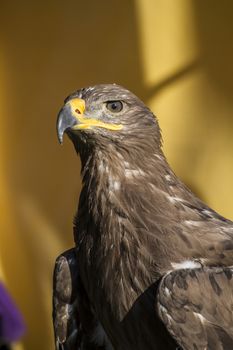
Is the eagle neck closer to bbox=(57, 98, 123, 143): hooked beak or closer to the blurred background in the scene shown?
bbox=(57, 98, 123, 143): hooked beak

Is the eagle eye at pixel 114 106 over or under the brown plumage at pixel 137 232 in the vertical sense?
over

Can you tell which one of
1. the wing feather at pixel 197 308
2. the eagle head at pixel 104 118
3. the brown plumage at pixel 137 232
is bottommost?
the wing feather at pixel 197 308

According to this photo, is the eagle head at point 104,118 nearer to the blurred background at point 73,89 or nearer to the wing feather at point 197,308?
the wing feather at point 197,308

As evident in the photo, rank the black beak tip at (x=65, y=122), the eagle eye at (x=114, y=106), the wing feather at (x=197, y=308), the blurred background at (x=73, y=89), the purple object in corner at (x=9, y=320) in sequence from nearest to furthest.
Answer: the wing feather at (x=197, y=308), the black beak tip at (x=65, y=122), the eagle eye at (x=114, y=106), the blurred background at (x=73, y=89), the purple object in corner at (x=9, y=320)

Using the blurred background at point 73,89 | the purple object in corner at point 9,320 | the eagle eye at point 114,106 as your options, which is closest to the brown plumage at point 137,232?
the eagle eye at point 114,106

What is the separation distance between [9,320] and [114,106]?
2016 mm

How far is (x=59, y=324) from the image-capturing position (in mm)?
2977

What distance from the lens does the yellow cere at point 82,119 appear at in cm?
256

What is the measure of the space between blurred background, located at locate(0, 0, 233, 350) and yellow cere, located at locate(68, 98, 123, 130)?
1.39 metres

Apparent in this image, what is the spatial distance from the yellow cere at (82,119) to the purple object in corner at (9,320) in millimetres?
1851

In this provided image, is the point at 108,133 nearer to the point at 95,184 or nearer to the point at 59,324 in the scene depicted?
the point at 95,184

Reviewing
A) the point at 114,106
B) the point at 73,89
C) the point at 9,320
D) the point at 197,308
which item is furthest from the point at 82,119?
the point at 9,320

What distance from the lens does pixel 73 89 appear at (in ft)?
14.1

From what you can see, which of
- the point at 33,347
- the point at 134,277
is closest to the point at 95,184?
the point at 134,277
